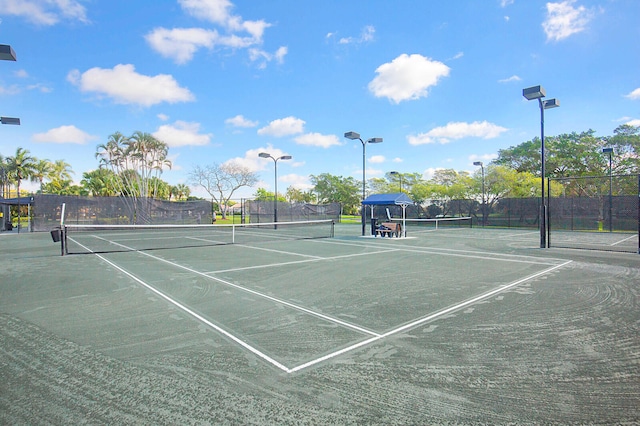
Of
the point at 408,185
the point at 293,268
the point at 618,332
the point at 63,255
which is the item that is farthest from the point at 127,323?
the point at 408,185

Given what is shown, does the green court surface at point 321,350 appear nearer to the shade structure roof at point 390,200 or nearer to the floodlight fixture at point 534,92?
the floodlight fixture at point 534,92

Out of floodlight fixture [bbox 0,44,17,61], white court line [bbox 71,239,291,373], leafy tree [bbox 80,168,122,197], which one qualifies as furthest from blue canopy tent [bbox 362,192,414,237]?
leafy tree [bbox 80,168,122,197]

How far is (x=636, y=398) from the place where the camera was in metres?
2.86

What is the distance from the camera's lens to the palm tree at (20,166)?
50.0m

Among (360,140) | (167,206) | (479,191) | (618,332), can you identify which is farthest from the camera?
(479,191)

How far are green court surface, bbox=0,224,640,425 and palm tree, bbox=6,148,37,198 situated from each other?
57207 millimetres

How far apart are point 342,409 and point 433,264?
801 cm

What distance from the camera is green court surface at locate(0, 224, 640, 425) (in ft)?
8.87

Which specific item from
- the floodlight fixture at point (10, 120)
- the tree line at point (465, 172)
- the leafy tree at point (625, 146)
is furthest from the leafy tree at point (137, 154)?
the leafy tree at point (625, 146)

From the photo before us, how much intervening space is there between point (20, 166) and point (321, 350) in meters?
64.9

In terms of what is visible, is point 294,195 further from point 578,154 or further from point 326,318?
point 326,318

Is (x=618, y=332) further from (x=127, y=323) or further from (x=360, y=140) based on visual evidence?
(x=360, y=140)

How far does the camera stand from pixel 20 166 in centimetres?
5031

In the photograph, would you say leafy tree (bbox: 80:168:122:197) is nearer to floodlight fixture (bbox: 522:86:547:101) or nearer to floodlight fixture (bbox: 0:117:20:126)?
floodlight fixture (bbox: 0:117:20:126)
